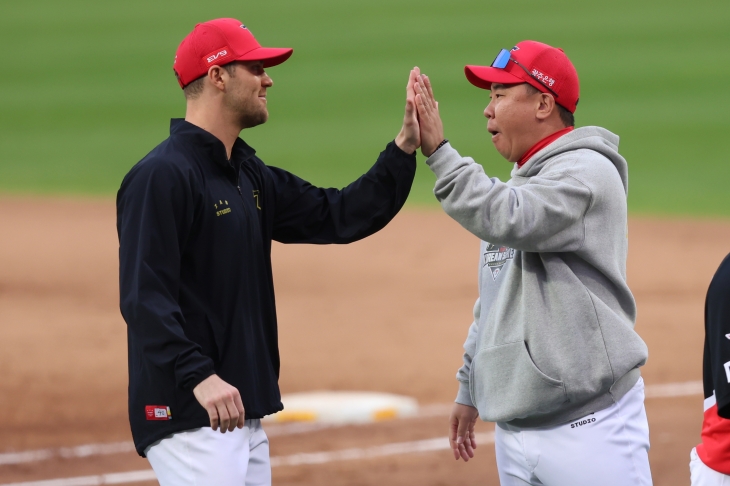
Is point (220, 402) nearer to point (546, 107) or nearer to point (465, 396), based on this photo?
point (465, 396)

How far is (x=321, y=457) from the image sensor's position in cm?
589

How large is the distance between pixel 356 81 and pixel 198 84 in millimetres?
17629

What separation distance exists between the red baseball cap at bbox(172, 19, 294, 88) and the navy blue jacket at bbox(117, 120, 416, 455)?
19 cm

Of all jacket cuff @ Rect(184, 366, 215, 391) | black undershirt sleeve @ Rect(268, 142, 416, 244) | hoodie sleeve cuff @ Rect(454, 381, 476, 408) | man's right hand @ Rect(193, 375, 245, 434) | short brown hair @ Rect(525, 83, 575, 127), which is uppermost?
short brown hair @ Rect(525, 83, 575, 127)

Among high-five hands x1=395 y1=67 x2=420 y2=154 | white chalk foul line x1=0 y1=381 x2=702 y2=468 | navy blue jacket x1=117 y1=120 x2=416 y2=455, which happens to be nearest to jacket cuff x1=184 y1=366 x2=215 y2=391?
navy blue jacket x1=117 y1=120 x2=416 y2=455

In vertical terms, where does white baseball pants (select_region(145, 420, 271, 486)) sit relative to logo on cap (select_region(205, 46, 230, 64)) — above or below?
below

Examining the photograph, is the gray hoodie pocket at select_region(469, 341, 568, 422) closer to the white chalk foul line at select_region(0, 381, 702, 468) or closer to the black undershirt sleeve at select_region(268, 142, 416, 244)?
the black undershirt sleeve at select_region(268, 142, 416, 244)

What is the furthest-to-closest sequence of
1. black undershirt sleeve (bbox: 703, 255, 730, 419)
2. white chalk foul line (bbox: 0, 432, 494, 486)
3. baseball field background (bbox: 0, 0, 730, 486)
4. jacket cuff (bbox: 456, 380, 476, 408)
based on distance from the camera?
baseball field background (bbox: 0, 0, 730, 486) → white chalk foul line (bbox: 0, 432, 494, 486) → jacket cuff (bbox: 456, 380, 476, 408) → black undershirt sleeve (bbox: 703, 255, 730, 419)

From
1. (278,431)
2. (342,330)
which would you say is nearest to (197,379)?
(278,431)

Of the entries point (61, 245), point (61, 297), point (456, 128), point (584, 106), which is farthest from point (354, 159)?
point (61, 297)

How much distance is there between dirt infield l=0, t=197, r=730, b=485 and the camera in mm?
5930

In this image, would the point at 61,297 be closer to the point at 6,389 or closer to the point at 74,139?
the point at 6,389

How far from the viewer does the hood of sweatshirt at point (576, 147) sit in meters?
3.26

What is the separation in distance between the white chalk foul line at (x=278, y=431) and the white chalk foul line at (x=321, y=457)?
1.17 ft
